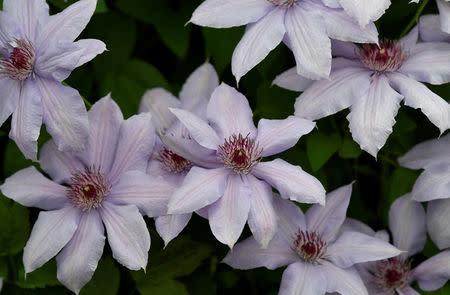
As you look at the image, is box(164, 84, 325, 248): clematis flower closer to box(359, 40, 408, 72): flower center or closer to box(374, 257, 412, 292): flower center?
box(359, 40, 408, 72): flower center

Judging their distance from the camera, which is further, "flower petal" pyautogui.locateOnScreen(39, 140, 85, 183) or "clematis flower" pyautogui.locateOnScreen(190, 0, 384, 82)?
"flower petal" pyautogui.locateOnScreen(39, 140, 85, 183)

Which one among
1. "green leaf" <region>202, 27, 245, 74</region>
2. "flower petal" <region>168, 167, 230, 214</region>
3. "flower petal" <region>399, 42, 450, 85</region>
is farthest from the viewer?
"green leaf" <region>202, 27, 245, 74</region>

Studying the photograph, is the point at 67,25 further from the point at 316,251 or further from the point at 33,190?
the point at 316,251

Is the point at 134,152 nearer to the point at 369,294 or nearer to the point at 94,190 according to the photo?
the point at 94,190

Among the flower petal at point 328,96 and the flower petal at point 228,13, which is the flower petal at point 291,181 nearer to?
the flower petal at point 328,96

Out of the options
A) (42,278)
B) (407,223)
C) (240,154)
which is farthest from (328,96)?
(42,278)

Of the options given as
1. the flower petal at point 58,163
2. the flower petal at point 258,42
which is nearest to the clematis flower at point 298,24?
the flower petal at point 258,42

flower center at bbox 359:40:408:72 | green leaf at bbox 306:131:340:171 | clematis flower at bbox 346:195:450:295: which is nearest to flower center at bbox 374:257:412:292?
clematis flower at bbox 346:195:450:295
